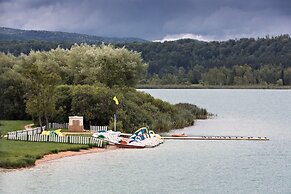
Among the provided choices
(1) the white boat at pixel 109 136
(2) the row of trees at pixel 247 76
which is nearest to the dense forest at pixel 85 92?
(1) the white boat at pixel 109 136

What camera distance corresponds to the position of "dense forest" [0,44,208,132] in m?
50.8

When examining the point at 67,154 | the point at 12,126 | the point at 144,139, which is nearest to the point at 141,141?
the point at 144,139

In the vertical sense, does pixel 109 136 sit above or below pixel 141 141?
above

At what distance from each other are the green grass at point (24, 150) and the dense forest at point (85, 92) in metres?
6.67

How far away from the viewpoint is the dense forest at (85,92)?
50.8 meters

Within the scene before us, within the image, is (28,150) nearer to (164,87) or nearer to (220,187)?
(220,187)

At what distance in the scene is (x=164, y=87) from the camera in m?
198

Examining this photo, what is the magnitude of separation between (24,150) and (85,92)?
1574cm

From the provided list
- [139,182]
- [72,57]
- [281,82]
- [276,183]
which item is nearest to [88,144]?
[139,182]

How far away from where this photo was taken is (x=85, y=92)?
53.9m

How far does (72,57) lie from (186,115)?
49.3 ft

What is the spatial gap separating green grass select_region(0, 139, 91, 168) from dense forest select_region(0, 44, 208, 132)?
667cm

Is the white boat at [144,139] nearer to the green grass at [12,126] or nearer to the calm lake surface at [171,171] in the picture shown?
the calm lake surface at [171,171]

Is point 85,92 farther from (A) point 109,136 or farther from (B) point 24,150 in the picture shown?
(B) point 24,150
